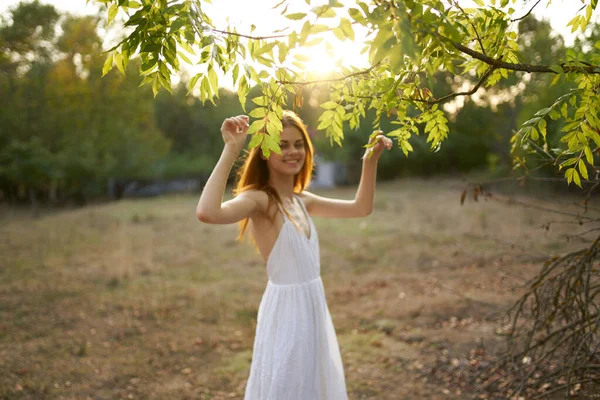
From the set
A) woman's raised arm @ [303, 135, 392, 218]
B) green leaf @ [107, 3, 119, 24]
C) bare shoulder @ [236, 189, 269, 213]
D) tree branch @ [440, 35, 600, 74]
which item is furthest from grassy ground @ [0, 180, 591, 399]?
green leaf @ [107, 3, 119, 24]

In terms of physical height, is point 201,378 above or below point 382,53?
below

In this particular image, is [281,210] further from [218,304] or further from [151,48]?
[218,304]

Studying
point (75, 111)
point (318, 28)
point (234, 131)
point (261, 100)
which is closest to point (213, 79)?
point (261, 100)

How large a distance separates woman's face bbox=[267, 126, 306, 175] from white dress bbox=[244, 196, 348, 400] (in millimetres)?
255

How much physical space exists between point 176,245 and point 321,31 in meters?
8.88

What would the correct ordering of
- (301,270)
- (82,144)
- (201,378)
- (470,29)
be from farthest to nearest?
(82,144), (201,378), (301,270), (470,29)

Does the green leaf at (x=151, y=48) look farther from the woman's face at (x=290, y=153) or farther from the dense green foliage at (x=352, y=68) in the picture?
the woman's face at (x=290, y=153)

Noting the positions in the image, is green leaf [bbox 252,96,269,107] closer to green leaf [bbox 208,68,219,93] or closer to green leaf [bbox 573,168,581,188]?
green leaf [bbox 208,68,219,93]

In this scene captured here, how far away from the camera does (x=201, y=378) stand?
393 centimetres

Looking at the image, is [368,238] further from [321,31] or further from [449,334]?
[321,31]

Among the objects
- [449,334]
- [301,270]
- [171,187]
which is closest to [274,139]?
[301,270]

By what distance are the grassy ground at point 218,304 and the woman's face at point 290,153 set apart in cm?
176

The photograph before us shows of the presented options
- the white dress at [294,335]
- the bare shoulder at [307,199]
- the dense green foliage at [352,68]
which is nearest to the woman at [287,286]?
the white dress at [294,335]

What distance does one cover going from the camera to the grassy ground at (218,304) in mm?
3859
